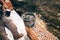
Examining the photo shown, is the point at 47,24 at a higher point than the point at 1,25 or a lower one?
lower

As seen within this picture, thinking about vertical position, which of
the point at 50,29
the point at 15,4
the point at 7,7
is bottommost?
the point at 50,29

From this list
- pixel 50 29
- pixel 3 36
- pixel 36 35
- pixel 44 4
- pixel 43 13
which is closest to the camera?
pixel 3 36

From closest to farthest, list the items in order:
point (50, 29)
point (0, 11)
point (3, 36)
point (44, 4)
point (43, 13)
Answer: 1. point (3, 36)
2. point (0, 11)
3. point (50, 29)
4. point (43, 13)
5. point (44, 4)

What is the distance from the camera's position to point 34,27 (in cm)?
275

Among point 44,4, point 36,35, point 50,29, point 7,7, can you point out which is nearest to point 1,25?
point 7,7

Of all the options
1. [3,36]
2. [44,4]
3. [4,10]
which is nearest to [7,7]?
[4,10]

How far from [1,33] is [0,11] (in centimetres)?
34

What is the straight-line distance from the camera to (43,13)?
312 centimetres

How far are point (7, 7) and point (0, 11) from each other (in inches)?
6.7

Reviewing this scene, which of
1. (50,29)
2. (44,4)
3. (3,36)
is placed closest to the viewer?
(3,36)

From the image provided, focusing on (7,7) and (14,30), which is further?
(7,7)

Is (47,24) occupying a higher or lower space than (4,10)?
lower

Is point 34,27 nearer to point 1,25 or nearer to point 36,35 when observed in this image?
point 36,35

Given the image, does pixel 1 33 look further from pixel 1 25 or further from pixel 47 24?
pixel 47 24
